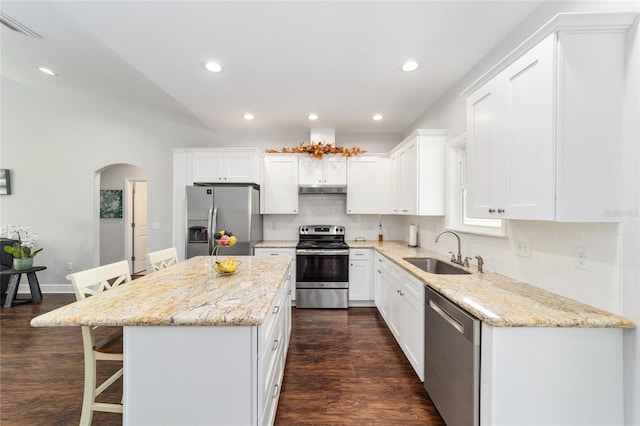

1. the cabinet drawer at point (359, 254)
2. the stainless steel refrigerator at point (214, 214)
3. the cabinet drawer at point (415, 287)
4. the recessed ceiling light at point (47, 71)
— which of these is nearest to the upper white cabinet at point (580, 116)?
the cabinet drawer at point (415, 287)

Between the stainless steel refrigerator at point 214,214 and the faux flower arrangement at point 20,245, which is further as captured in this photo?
the faux flower arrangement at point 20,245

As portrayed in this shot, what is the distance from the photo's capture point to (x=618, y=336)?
117 centimetres

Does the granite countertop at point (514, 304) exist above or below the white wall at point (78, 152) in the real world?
below

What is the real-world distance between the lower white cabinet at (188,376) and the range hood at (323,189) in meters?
3.05

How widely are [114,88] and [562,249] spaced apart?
16.9 feet

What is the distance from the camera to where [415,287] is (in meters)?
2.09

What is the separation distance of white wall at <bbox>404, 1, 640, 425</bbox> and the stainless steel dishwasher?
647 millimetres

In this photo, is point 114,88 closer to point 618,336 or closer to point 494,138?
point 494,138

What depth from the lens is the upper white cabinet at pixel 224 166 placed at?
379cm

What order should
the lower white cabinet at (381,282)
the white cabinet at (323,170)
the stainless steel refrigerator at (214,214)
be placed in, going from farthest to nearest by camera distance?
the white cabinet at (323,170), the stainless steel refrigerator at (214,214), the lower white cabinet at (381,282)

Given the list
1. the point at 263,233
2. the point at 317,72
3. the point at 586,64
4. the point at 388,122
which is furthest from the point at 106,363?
the point at 388,122

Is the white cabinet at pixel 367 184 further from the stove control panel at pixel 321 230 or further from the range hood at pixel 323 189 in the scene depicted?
the stove control panel at pixel 321 230

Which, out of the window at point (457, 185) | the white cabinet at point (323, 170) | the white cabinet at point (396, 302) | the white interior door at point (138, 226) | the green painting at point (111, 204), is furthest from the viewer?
the white interior door at point (138, 226)

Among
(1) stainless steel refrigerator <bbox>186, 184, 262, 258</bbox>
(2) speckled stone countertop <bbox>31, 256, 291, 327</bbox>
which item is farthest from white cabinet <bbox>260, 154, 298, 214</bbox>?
(2) speckled stone countertop <bbox>31, 256, 291, 327</bbox>
